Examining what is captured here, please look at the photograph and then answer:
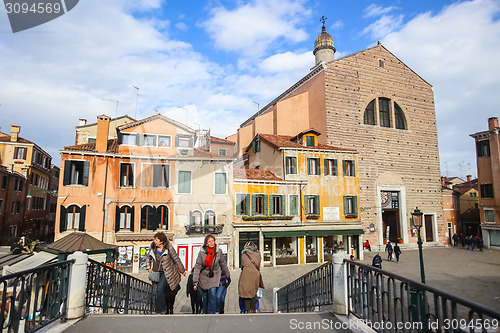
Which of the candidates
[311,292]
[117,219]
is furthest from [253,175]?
[311,292]

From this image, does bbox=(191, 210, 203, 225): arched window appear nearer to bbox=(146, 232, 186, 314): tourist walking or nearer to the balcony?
the balcony

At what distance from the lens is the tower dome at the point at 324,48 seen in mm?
37312

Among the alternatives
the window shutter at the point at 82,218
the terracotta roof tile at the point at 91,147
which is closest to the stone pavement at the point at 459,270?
the window shutter at the point at 82,218

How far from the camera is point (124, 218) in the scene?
19.7 m

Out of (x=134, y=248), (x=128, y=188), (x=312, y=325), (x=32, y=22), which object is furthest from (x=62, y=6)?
(x=134, y=248)

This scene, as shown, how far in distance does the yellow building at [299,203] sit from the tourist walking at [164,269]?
1488 centimetres

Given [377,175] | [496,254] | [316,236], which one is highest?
[377,175]

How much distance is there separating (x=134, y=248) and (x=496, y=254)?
3096cm

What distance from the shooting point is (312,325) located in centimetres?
446

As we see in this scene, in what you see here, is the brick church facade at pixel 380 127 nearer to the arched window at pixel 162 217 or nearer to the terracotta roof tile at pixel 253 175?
the terracotta roof tile at pixel 253 175

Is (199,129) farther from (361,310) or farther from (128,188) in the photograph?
(361,310)

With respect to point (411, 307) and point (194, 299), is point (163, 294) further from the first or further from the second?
point (411, 307)

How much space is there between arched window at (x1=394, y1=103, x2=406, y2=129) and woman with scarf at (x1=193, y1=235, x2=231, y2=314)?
32257 millimetres

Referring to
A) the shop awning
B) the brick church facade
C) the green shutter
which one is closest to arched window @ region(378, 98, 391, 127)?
the brick church facade
